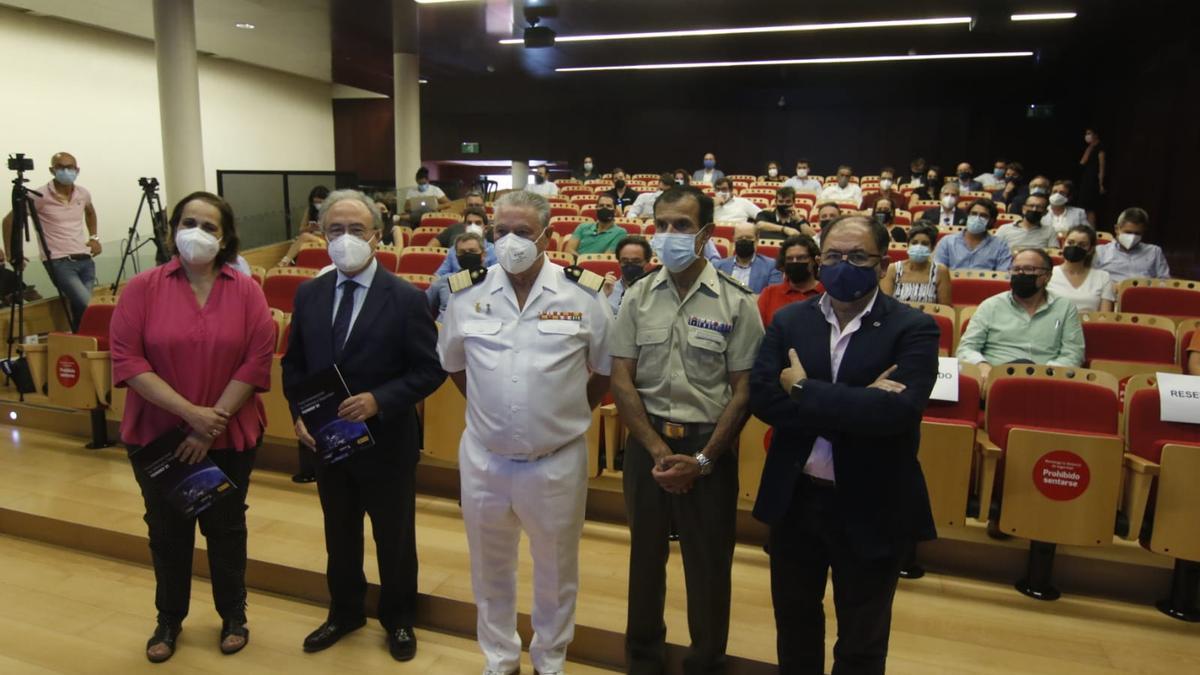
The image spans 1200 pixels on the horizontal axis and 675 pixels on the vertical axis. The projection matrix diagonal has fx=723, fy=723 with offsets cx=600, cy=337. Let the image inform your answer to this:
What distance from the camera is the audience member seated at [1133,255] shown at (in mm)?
4898

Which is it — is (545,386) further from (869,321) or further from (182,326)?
(182,326)

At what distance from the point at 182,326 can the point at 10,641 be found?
52.1 inches

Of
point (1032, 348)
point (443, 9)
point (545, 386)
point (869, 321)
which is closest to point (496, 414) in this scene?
point (545, 386)

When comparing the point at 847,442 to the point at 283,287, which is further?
the point at 283,287

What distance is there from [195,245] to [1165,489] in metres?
3.30

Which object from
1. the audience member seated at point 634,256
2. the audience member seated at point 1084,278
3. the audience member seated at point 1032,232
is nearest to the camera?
the audience member seated at point 634,256

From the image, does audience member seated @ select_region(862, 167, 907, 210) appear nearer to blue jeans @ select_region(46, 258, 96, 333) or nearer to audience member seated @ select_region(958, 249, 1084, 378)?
audience member seated @ select_region(958, 249, 1084, 378)

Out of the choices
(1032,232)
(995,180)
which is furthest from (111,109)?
(995,180)

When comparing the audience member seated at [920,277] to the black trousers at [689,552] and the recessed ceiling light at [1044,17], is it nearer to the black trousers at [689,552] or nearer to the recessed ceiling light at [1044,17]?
the black trousers at [689,552]

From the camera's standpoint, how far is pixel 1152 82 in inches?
379

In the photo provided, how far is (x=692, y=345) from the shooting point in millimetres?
1997

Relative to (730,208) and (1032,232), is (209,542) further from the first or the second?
(730,208)

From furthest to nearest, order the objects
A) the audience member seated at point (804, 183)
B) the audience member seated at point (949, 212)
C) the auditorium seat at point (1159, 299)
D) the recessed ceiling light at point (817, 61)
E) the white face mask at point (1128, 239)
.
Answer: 1. the recessed ceiling light at point (817, 61)
2. the audience member seated at point (804, 183)
3. the audience member seated at point (949, 212)
4. the white face mask at point (1128, 239)
5. the auditorium seat at point (1159, 299)

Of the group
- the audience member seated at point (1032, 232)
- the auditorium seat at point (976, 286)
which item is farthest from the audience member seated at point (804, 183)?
the auditorium seat at point (976, 286)
